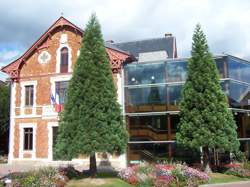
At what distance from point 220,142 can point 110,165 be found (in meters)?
8.65

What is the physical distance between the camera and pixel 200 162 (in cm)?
2355

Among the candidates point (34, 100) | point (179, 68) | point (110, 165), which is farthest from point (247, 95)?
point (34, 100)

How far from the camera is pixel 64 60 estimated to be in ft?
92.0

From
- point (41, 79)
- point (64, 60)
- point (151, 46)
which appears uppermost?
point (151, 46)

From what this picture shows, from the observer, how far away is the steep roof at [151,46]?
107 ft

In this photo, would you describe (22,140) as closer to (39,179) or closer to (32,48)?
(32,48)

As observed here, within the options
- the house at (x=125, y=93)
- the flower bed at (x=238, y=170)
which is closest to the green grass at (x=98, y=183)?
the flower bed at (x=238, y=170)

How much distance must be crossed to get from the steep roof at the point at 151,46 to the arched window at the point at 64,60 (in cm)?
671

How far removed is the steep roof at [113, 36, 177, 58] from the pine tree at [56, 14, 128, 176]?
48.1ft

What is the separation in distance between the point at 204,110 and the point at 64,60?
12493 millimetres

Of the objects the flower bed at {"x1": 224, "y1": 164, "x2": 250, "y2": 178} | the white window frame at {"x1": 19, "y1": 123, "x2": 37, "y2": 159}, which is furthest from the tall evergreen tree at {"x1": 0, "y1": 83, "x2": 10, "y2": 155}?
the flower bed at {"x1": 224, "y1": 164, "x2": 250, "y2": 178}

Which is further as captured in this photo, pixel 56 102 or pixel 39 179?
pixel 56 102

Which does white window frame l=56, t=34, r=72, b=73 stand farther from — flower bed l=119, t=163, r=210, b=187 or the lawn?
flower bed l=119, t=163, r=210, b=187

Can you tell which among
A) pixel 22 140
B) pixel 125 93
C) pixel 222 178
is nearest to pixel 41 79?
pixel 22 140
